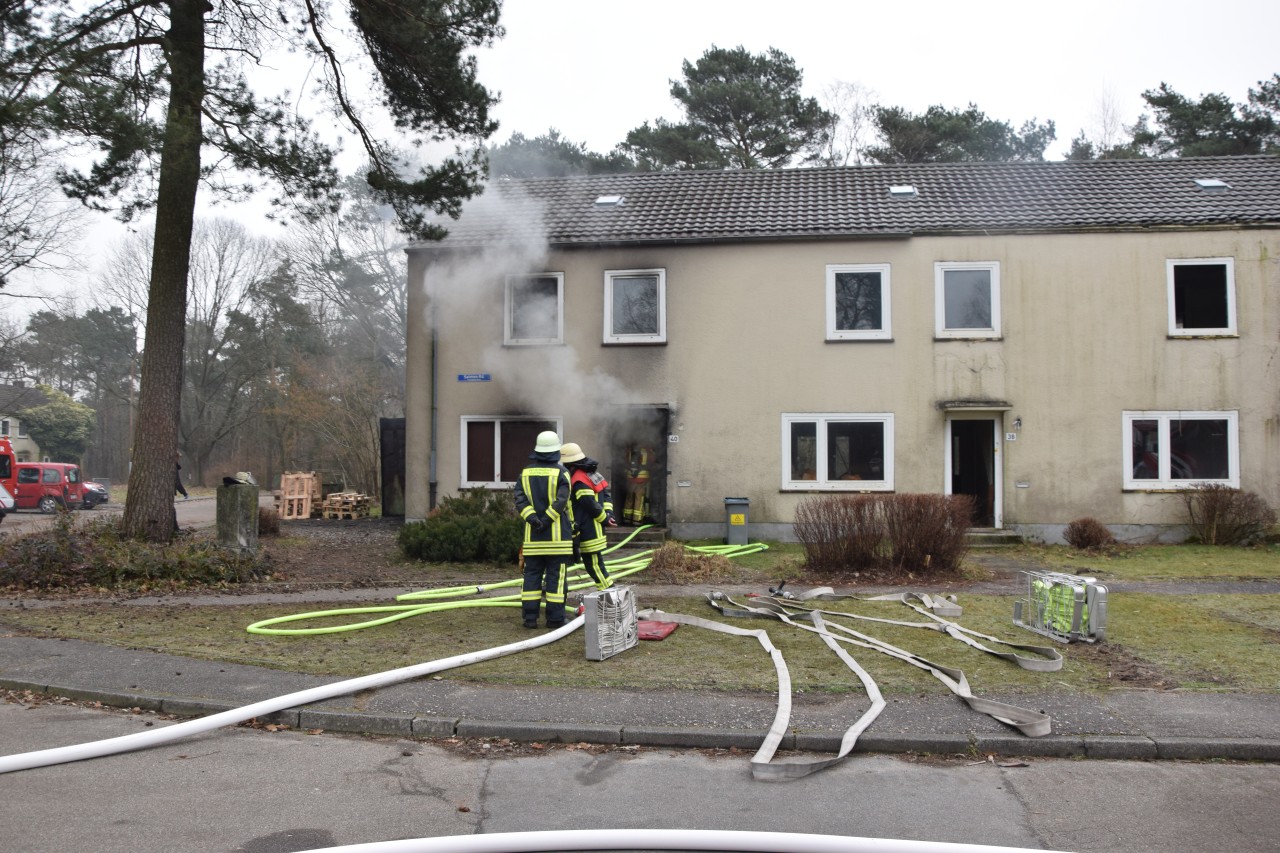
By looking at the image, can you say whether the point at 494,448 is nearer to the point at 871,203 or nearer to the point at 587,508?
the point at 871,203

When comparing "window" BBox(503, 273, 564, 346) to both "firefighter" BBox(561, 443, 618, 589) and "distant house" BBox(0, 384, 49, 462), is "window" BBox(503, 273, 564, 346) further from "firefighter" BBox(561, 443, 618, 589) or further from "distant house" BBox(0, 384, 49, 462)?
"distant house" BBox(0, 384, 49, 462)

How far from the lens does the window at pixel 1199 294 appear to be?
55.6ft

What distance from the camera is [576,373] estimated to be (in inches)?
697

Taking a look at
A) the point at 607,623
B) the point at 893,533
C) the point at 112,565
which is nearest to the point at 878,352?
the point at 893,533

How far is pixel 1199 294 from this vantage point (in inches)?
674

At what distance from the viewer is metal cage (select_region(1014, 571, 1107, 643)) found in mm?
8031

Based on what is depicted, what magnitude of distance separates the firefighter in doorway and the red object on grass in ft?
30.3

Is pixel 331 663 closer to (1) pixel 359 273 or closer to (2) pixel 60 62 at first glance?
(2) pixel 60 62

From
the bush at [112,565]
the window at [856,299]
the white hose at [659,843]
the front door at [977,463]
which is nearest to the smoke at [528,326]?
the window at [856,299]

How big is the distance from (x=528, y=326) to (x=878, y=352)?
21.3 ft

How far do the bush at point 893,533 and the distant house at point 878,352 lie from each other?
4823 mm

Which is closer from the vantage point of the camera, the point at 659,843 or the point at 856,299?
the point at 659,843

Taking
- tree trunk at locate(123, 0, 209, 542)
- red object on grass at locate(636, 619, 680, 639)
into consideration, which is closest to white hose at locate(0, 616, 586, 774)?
red object on grass at locate(636, 619, 680, 639)

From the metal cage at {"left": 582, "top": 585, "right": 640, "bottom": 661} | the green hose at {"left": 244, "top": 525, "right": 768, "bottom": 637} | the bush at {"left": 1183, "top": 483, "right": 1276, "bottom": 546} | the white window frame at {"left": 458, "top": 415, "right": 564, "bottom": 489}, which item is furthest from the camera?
the white window frame at {"left": 458, "top": 415, "right": 564, "bottom": 489}
